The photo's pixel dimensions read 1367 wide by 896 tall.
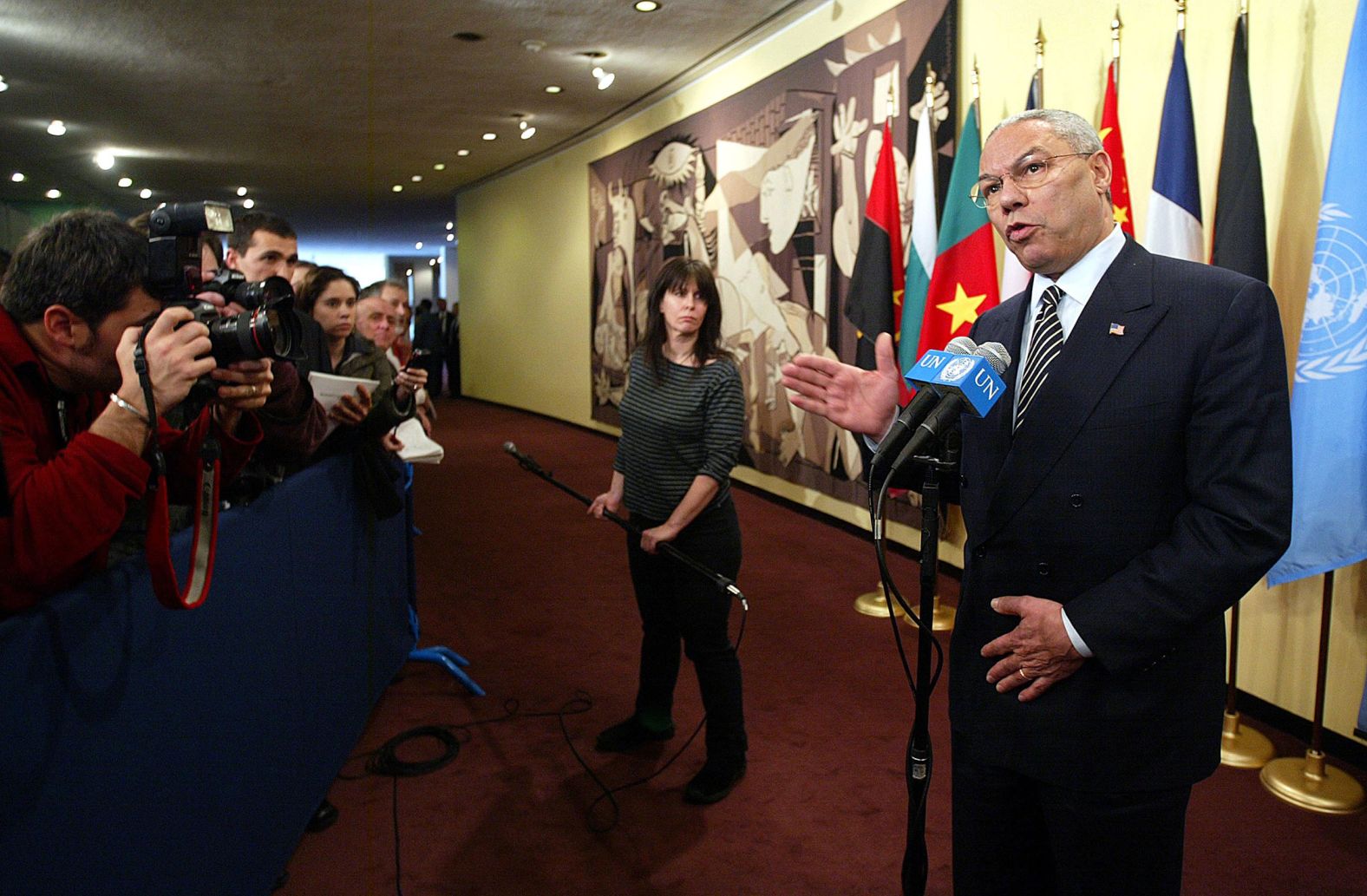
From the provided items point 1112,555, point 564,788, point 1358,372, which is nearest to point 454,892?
point 564,788

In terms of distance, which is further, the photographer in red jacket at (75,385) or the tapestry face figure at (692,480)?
the tapestry face figure at (692,480)

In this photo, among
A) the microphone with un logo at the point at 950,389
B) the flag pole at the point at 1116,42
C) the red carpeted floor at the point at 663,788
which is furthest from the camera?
the flag pole at the point at 1116,42

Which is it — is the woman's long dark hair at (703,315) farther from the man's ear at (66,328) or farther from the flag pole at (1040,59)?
the flag pole at (1040,59)

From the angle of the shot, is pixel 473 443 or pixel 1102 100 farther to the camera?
pixel 473 443

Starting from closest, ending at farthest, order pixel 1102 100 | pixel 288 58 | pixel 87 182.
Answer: pixel 1102 100 → pixel 288 58 → pixel 87 182

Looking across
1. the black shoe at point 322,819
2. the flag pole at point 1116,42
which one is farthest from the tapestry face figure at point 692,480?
the flag pole at point 1116,42

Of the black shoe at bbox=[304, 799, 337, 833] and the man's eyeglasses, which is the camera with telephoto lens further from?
the black shoe at bbox=[304, 799, 337, 833]

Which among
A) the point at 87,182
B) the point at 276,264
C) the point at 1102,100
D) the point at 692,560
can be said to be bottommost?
the point at 692,560

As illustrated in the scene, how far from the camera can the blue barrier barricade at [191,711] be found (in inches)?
49.0

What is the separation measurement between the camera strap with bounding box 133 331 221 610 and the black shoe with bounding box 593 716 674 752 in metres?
1.49

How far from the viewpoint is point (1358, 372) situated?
244 cm

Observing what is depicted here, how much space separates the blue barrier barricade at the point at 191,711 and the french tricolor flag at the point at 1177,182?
8.93 ft

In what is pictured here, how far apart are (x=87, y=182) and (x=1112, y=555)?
16000 mm

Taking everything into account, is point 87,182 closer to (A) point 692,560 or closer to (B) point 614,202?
(B) point 614,202
